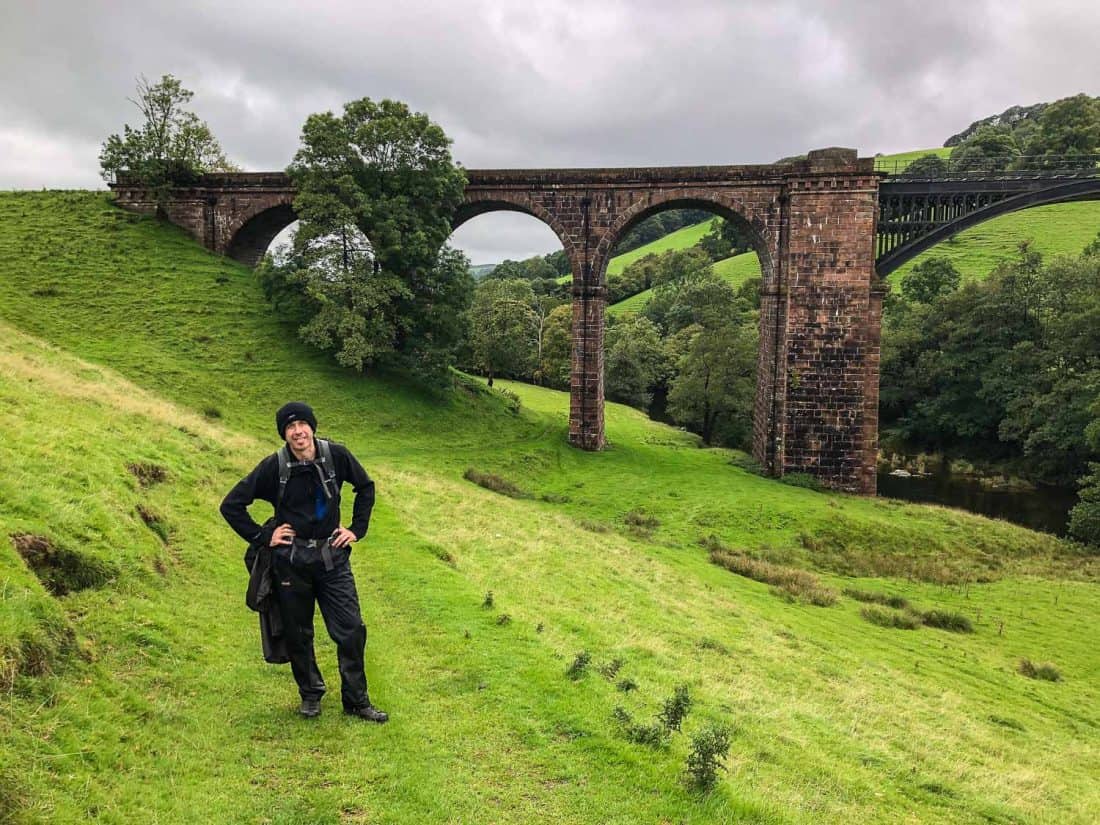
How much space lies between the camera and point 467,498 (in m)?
19.3

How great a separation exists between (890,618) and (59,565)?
16.5 metres

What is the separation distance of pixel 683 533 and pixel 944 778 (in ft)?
47.8

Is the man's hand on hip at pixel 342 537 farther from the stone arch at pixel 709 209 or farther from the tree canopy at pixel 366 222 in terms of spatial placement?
the stone arch at pixel 709 209

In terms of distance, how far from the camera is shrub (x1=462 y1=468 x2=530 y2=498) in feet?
78.5

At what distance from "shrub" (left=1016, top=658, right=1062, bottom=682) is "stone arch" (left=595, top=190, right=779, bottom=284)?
781 inches


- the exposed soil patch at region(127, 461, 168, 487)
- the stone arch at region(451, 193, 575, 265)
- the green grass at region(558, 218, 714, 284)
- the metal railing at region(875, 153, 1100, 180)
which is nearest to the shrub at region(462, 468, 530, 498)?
the stone arch at region(451, 193, 575, 265)

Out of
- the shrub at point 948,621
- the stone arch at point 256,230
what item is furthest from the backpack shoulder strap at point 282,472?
the stone arch at point 256,230

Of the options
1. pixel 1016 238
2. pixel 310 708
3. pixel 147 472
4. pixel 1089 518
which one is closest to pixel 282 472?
pixel 310 708

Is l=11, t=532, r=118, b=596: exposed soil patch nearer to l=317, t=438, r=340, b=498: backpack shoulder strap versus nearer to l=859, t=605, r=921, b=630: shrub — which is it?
l=317, t=438, r=340, b=498: backpack shoulder strap

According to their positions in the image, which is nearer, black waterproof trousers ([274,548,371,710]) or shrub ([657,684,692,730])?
black waterproof trousers ([274,548,371,710])

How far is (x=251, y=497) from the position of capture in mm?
5633

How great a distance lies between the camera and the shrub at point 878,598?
1727 cm

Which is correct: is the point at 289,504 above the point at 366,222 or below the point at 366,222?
below

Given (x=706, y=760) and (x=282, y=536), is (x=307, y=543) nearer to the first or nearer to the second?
(x=282, y=536)
